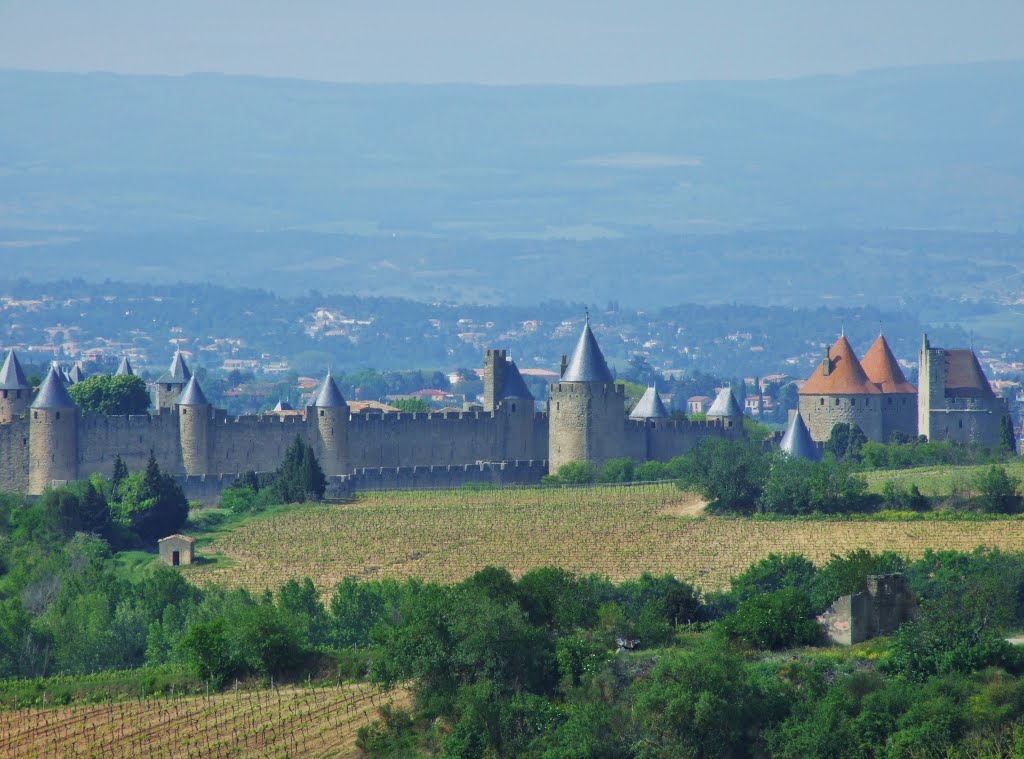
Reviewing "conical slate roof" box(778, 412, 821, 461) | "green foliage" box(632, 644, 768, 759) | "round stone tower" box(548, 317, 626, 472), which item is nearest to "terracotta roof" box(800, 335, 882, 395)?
"conical slate roof" box(778, 412, 821, 461)

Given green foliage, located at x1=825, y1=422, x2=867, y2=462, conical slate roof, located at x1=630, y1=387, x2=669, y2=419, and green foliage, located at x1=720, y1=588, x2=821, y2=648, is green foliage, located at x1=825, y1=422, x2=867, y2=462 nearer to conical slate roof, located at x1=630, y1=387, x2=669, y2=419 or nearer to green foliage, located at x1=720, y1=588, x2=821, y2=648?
conical slate roof, located at x1=630, y1=387, x2=669, y2=419

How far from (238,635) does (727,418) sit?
35.5 m

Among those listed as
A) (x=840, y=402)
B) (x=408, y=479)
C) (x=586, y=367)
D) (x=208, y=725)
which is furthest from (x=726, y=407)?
(x=208, y=725)

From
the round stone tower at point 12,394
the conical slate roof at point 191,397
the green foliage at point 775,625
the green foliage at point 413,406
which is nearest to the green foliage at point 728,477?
the conical slate roof at point 191,397

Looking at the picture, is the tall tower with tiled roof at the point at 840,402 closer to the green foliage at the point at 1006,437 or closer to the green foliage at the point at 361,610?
the green foliage at the point at 1006,437

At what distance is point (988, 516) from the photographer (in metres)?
46.0

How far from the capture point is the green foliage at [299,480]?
5472 cm

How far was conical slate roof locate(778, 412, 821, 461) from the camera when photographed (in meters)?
61.6

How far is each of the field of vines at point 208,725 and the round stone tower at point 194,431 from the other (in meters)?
27.0

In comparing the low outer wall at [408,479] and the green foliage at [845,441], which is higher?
the green foliage at [845,441]

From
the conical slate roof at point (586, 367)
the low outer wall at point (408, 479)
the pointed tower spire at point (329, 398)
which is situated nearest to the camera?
the low outer wall at point (408, 479)

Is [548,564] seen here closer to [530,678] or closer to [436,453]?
[530,678]

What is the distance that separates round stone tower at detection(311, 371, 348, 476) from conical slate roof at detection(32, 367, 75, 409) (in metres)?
6.36

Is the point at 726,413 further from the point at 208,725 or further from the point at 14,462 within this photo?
the point at 208,725
